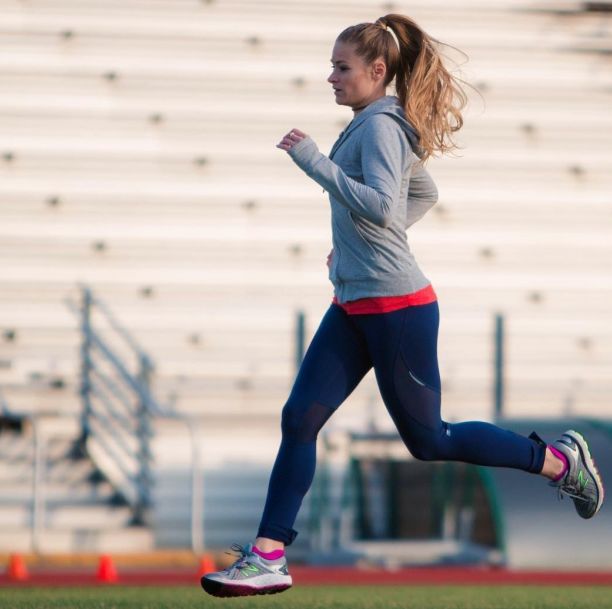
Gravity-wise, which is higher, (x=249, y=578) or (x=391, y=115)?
(x=391, y=115)

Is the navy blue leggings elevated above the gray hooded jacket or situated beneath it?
situated beneath

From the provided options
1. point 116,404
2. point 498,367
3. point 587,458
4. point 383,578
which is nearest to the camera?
point 587,458

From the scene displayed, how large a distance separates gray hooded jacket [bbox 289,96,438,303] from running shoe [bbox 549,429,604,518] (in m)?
0.72

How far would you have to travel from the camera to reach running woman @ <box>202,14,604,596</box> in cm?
432

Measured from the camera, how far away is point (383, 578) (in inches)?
301

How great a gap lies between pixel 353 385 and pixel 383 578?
11.0 ft

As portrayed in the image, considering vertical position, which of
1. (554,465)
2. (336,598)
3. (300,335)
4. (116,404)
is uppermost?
(300,335)

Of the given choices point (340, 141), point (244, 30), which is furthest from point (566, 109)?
point (340, 141)

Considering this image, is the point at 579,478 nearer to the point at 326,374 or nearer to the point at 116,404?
the point at 326,374

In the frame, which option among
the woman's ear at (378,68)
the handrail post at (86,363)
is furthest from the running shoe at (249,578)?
the handrail post at (86,363)

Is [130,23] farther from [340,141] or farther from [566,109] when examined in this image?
[340,141]

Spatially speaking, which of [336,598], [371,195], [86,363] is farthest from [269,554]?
[86,363]

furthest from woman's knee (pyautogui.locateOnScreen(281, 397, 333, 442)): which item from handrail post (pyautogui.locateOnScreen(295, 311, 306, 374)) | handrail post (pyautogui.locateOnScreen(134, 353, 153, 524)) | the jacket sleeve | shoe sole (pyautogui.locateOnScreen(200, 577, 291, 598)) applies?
handrail post (pyautogui.locateOnScreen(134, 353, 153, 524))

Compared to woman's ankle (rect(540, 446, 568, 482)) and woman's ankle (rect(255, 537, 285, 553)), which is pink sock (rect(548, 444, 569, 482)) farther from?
woman's ankle (rect(255, 537, 285, 553))
